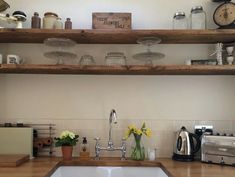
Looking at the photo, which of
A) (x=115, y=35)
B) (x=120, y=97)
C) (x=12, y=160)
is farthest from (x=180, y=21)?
(x=12, y=160)

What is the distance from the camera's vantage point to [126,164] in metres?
2.10

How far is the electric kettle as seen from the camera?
6.97ft

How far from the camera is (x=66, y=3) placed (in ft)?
7.92

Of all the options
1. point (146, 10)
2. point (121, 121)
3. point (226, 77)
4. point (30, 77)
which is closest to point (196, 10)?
point (146, 10)

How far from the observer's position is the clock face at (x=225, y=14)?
216cm

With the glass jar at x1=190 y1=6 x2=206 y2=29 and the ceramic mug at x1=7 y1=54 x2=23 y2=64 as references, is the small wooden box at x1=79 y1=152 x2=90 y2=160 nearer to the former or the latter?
the ceramic mug at x1=7 y1=54 x2=23 y2=64

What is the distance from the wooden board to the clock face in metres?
1.91

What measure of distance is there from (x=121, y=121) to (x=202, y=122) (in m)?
0.72

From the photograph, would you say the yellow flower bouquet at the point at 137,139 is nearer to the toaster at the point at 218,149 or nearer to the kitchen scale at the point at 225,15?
the toaster at the point at 218,149

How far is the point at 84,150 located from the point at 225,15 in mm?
1638

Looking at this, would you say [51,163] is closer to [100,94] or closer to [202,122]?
[100,94]

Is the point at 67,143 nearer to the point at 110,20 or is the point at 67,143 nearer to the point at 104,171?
the point at 104,171

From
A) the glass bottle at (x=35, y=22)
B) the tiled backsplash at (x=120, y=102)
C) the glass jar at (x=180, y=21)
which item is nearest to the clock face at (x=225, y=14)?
the glass jar at (x=180, y=21)

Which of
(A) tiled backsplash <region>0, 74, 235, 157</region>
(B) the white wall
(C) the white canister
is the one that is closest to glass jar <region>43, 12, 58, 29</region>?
(B) the white wall
